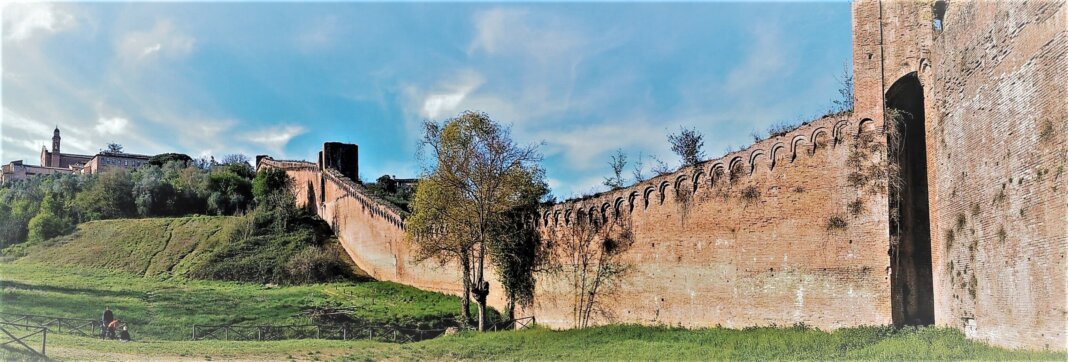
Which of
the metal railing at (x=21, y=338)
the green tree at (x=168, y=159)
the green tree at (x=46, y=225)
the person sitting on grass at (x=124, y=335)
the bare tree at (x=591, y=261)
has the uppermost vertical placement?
the green tree at (x=168, y=159)

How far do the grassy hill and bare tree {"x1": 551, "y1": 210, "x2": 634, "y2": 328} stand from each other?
20.4 meters

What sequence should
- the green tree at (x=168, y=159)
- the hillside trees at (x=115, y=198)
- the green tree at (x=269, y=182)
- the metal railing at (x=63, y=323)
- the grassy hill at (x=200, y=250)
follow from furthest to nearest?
the green tree at (x=168, y=159), the green tree at (x=269, y=182), the hillside trees at (x=115, y=198), the grassy hill at (x=200, y=250), the metal railing at (x=63, y=323)

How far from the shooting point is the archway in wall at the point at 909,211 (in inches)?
550

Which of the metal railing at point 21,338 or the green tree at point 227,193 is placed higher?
the green tree at point 227,193

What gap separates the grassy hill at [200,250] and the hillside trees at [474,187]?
631 inches

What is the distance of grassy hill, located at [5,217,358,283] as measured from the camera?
38750 mm

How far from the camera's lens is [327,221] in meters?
51.0

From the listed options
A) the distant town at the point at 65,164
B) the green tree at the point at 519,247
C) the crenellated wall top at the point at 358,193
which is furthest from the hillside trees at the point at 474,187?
the distant town at the point at 65,164

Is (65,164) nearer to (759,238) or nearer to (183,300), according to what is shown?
(183,300)

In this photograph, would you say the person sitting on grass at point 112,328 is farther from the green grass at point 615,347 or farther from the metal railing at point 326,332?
the metal railing at point 326,332

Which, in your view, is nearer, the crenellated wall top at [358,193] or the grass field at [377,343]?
the grass field at [377,343]

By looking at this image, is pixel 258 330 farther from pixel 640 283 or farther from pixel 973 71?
pixel 973 71

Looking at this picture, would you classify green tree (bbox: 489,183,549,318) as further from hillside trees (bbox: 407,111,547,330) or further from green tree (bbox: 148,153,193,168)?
green tree (bbox: 148,153,193,168)

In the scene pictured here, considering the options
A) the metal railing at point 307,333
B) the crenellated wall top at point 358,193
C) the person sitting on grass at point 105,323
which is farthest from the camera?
the crenellated wall top at point 358,193
